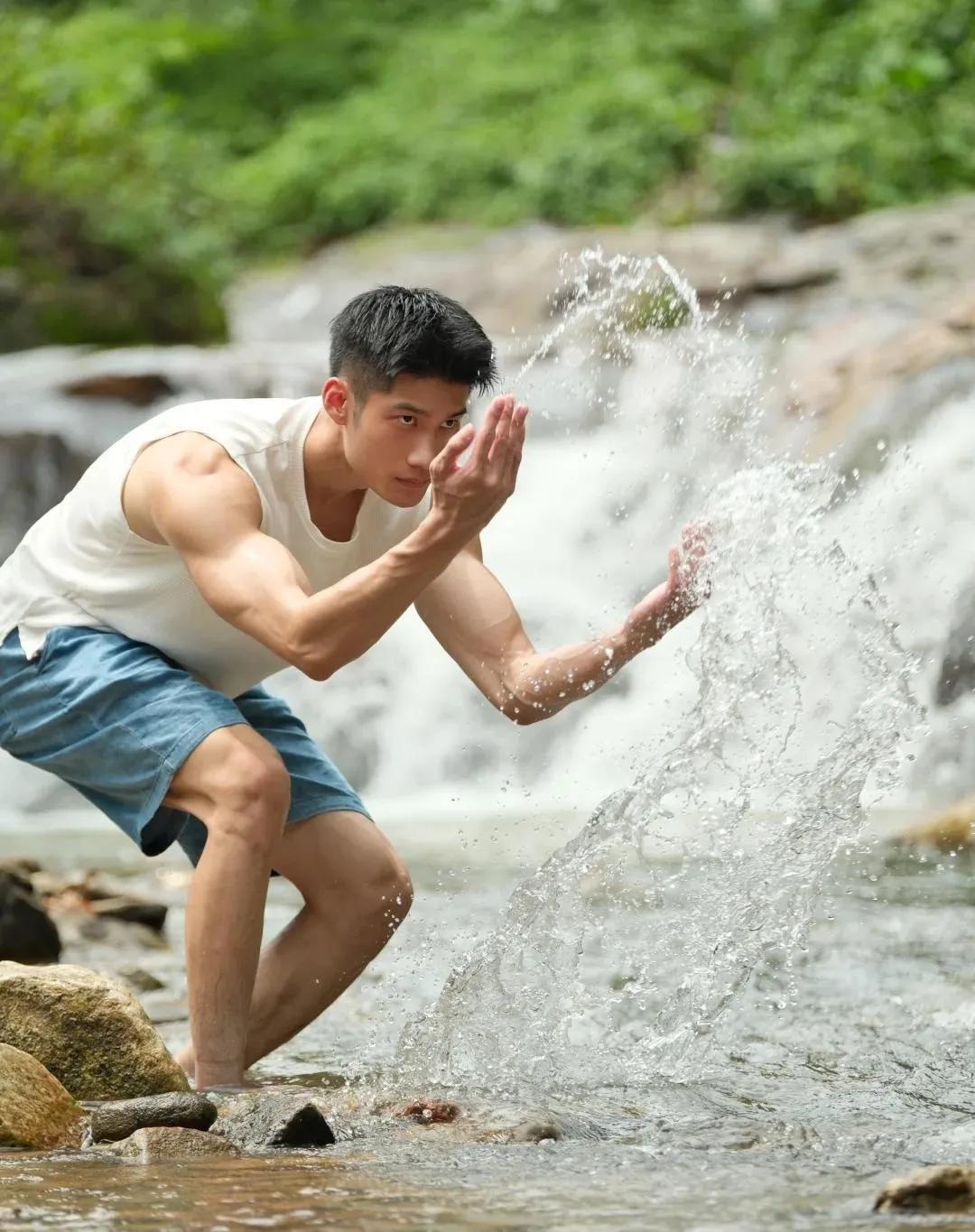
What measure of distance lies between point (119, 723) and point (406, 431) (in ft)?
2.65

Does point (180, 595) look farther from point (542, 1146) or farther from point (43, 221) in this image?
point (43, 221)

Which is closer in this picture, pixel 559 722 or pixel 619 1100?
pixel 619 1100

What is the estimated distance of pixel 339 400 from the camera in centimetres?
360

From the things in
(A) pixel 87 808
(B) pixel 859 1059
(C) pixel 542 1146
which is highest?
(C) pixel 542 1146

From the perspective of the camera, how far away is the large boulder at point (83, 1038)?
3.51 meters

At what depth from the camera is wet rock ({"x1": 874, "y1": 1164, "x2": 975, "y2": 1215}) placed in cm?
252

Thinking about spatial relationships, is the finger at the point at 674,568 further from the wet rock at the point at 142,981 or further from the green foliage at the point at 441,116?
the green foliage at the point at 441,116

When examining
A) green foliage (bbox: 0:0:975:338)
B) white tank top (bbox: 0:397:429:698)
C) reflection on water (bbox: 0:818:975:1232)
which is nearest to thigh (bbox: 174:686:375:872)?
white tank top (bbox: 0:397:429:698)

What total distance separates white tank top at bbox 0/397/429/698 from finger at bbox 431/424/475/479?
1.72ft

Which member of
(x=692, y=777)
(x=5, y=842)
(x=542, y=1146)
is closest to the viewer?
(x=542, y=1146)

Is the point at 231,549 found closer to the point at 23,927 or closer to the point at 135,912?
the point at 23,927

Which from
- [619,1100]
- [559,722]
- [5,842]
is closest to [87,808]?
[5,842]

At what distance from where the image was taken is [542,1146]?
3129 mm

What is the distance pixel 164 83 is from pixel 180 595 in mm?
24214
